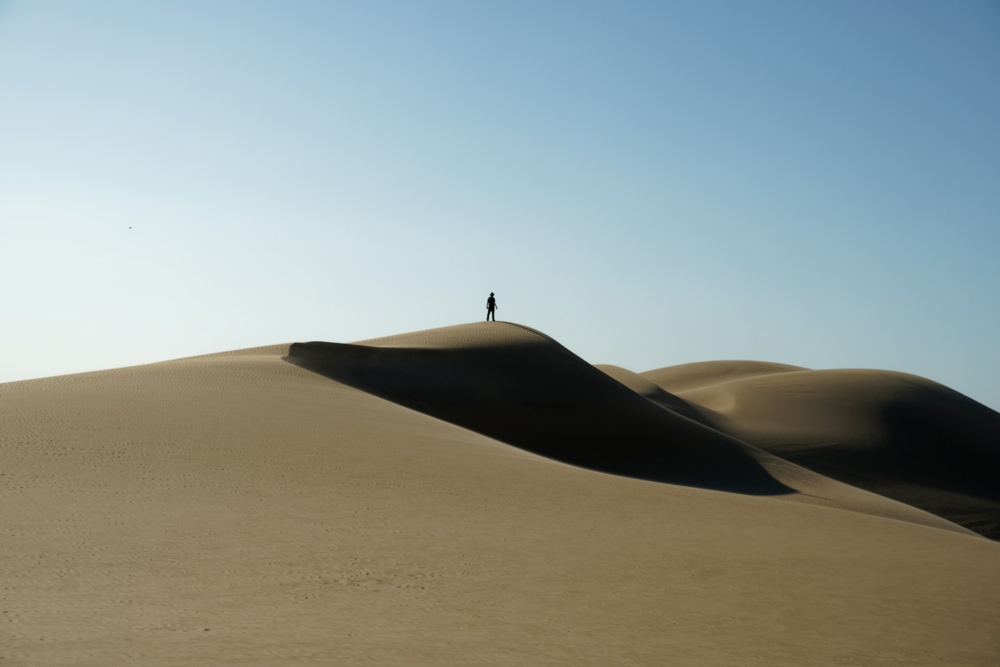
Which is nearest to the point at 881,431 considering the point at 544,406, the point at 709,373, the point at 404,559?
the point at 709,373

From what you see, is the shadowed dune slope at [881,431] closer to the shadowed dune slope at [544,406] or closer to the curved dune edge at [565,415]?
the curved dune edge at [565,415]

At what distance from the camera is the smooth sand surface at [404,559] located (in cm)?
631

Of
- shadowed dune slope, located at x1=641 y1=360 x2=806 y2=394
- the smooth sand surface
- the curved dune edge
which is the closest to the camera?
the smooth sand surface

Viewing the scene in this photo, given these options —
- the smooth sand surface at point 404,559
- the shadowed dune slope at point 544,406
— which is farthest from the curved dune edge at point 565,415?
the smooth sand surface at point 404,559

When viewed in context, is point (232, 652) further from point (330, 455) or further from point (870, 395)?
point (870, 395)

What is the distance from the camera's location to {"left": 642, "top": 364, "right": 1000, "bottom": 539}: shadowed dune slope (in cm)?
3894

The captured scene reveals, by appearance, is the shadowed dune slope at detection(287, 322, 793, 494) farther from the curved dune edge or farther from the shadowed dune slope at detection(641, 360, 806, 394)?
the shadowed dune slope at detection(641, 360, 806, 394)

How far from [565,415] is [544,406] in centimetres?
80

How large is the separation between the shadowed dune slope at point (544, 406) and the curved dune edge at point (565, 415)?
1.6 inches

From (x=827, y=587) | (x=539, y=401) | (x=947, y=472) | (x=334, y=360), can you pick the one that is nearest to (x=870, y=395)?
(x=947, y=472)

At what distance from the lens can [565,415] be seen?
3084 centimetres

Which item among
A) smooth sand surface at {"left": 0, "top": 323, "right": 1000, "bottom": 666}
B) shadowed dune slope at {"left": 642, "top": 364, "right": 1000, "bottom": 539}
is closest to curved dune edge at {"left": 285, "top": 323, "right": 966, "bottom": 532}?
shadowed dune slope at {"left": 642, "top": 364, "right": 1000, "bottom": 539}

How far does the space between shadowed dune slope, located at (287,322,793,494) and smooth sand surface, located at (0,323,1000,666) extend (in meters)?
10.6

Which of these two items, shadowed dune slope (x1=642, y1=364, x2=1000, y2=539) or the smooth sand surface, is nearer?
the smooth sand surface
